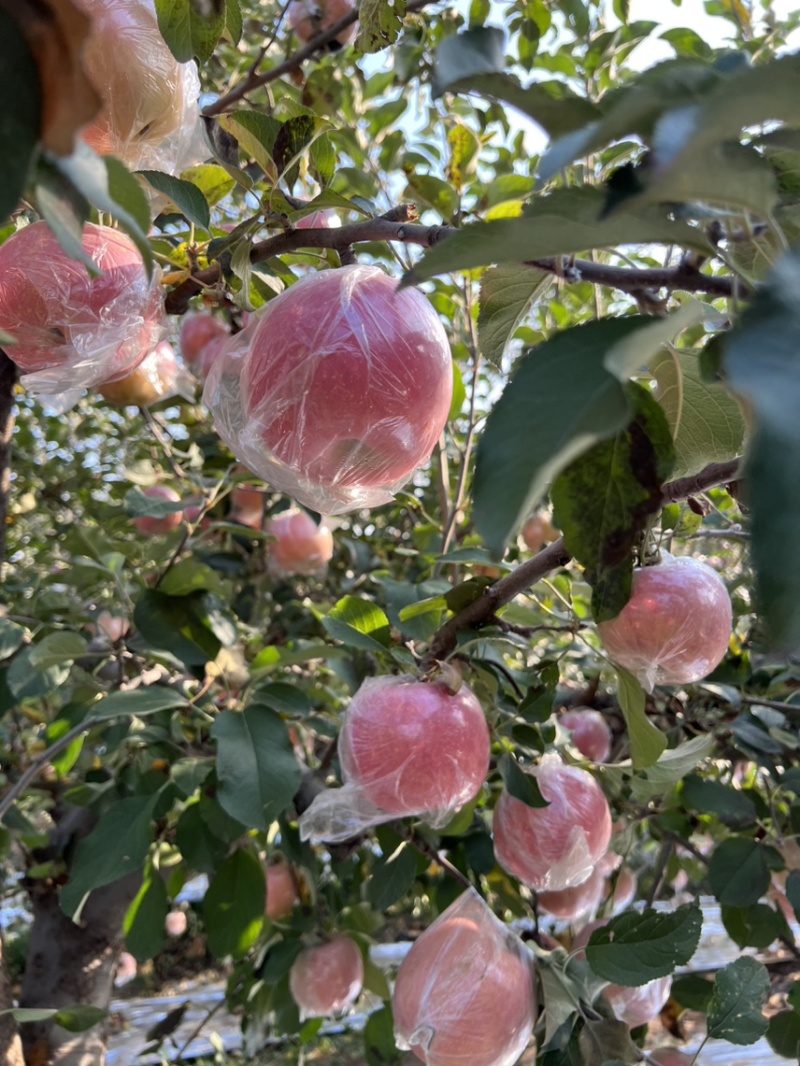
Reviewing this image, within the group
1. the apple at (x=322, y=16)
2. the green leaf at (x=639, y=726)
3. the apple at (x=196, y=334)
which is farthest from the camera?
the apple at (x=196, y=334)

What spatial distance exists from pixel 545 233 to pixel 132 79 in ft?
1.50

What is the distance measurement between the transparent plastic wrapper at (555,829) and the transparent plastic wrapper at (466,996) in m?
0.08

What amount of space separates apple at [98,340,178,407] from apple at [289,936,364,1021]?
0.94m

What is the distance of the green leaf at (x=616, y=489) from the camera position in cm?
35

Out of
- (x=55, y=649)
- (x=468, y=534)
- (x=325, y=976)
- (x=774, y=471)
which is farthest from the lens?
(x=468, y=534)

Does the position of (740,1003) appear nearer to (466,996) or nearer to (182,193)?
(466,996)

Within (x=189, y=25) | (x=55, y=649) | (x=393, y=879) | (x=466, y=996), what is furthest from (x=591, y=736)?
(x=189, y=25)

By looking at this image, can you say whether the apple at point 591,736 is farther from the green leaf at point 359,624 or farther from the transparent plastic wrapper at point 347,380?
the transparent plastic wrapper at point 347,380

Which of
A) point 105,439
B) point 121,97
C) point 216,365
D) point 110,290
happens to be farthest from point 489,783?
point 105,439

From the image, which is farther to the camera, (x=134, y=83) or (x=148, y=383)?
(x=148, y=383)

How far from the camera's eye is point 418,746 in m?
0.74

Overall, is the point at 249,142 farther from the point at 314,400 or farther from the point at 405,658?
the point at 405,658

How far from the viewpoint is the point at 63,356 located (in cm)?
65

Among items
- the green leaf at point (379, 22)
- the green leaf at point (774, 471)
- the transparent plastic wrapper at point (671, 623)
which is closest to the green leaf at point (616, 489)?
the green leaf at point (774, 471)
